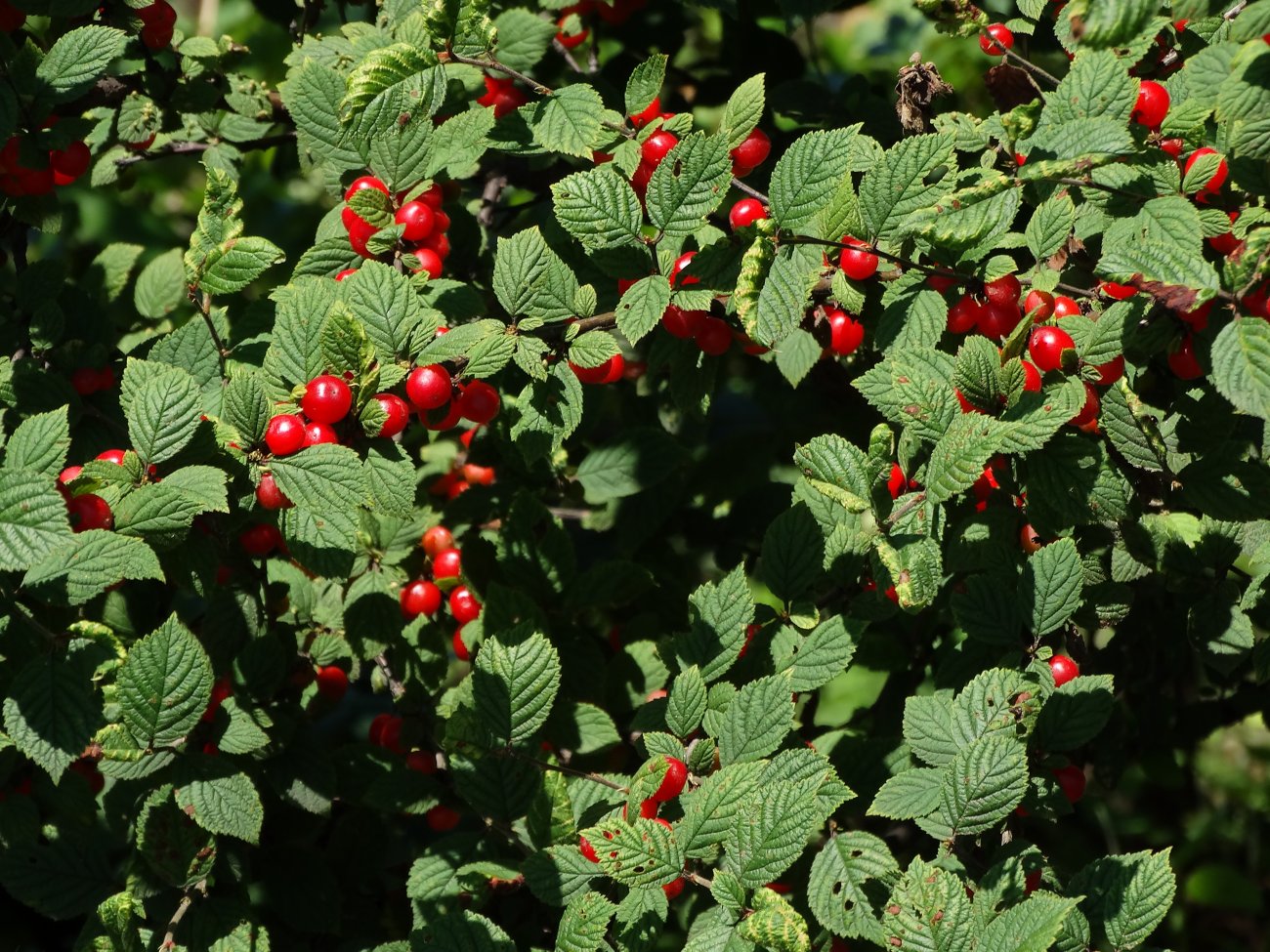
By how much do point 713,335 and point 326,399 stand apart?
0.60 metres

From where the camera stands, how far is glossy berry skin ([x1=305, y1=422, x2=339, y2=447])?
154 cm

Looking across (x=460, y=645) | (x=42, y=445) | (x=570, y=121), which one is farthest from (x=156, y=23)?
(x=460, y=645)

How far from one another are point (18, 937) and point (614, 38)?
2.46m

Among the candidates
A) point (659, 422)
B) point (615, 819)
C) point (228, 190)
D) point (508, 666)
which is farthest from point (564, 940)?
point (659, 422)

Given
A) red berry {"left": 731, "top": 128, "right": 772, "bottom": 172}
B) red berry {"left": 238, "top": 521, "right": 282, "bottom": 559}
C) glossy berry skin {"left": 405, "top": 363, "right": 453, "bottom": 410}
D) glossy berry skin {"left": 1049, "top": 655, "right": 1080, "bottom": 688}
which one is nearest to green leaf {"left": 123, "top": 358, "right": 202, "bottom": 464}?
glossy berry skin {"left": 405, "top": 363, "right": 453, "bottom": 410}

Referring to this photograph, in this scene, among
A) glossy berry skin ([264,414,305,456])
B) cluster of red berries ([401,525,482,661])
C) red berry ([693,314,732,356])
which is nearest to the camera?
glossy berry skin ([264,414,305,456])

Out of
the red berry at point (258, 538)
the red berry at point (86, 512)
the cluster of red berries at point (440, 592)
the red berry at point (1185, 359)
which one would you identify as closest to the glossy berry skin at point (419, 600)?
the cluster of red berries at point (440, 592)

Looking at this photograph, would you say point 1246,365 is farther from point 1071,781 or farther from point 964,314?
point 1071,781

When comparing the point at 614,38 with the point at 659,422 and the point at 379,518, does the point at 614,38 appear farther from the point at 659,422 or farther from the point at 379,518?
the point at 379,518

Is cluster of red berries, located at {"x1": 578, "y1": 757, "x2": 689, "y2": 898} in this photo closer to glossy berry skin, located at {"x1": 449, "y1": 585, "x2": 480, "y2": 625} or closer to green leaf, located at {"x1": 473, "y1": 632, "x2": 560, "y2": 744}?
green leaf, located at {"x1": 473, "y1": 632, "x2": 560, "y2": 744}

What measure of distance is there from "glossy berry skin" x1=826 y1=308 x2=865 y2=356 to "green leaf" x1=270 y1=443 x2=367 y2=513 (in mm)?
729

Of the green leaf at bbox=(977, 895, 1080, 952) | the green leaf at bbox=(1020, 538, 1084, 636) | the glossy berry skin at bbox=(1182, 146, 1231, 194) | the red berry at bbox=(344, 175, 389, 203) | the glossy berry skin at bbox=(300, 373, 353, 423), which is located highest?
the glossy berry skin at bbox=(1182, 146, 1231, 194)

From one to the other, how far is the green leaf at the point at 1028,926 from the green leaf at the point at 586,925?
0.43m

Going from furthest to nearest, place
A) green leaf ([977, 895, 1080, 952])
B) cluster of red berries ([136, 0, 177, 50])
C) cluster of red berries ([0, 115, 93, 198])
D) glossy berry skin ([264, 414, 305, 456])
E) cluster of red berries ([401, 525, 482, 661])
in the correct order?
cluster of red berries ([401, 525, 482, 661]) < cluster of red berries ([136, 0, 177, 50]) < cluster of red berries ([0, 115, 93, 198]) < glossy berry skin ([264, 414, 305, 456]) < green leaf ([977, 895, 1080, 952])
